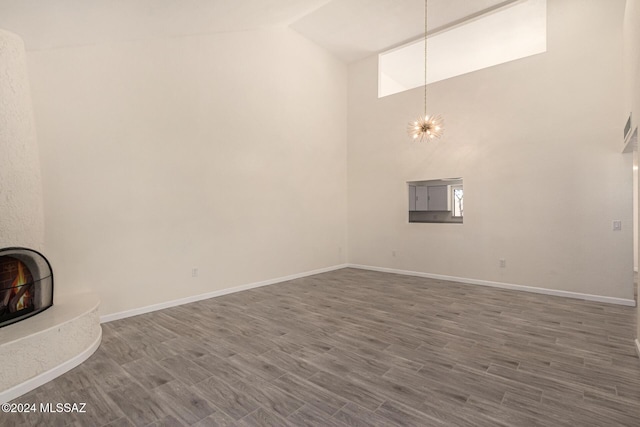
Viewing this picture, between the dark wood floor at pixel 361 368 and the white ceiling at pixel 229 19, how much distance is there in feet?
9.63

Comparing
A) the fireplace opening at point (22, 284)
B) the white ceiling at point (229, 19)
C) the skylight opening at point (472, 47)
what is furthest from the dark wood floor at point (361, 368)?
the skylight opening at point (472, 47)

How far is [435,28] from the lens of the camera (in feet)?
18.5

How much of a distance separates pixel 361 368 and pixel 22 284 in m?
2.83

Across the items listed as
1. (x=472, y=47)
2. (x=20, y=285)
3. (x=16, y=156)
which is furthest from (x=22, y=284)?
(x=472, y=47)

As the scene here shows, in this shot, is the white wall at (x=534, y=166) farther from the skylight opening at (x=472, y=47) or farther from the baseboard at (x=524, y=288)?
the skylight opening at (x=472, y=47)

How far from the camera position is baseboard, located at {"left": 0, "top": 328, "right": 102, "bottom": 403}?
211 centimetres

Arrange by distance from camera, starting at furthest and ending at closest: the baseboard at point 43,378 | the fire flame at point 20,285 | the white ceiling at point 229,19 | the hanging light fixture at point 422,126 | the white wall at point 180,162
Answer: the hanging light fixture at point 422,126
the white wall at point 180,162
the white ceiling at point 229,19
the fire flame at point 20,285
the baseboard at point 43,378

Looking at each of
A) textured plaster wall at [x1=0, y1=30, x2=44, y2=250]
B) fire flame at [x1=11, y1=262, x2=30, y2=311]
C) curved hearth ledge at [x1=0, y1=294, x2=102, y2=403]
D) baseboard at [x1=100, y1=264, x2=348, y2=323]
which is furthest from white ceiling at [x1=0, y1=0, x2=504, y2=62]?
baseboard at [x1=100, y1=264, x2=348, y2=323]

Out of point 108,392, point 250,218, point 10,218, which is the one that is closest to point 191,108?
point 250,218

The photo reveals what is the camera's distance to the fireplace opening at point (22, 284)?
96.3 inches

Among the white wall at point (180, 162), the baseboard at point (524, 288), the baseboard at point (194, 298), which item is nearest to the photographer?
the white wall at point (180, 162)

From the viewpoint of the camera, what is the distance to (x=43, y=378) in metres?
2.32

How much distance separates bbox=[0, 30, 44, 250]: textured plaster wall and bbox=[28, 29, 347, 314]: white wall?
0.67m

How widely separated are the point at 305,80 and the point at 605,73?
4523 mm
